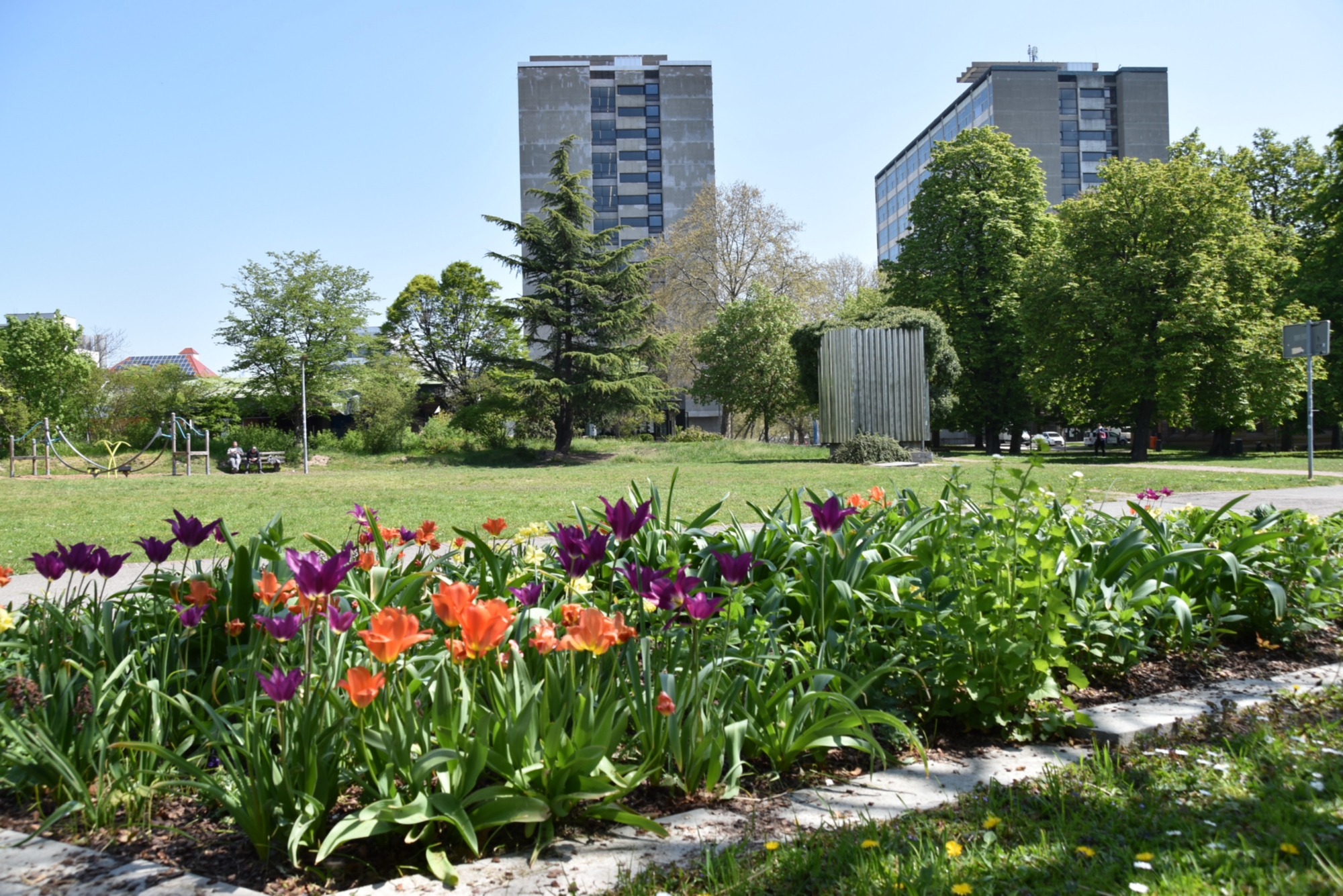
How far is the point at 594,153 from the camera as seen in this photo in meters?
60.8

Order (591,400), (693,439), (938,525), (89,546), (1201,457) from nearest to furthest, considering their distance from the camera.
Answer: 1. (89,546)
2. (938,525)
3. (1201,457)
4. (591,400)
5. (693,439)

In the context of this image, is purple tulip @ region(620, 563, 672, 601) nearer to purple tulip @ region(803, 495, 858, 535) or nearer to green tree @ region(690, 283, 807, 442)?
purple tulip @ region(803, 495, 858, 535)

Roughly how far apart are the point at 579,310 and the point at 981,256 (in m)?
15.1

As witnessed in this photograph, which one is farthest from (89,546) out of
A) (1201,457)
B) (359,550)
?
(1201,457)

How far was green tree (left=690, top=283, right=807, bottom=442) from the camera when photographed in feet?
106

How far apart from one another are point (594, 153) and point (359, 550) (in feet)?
203

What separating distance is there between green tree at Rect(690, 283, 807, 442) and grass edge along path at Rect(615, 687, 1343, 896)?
29.8m

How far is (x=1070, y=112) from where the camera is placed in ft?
203

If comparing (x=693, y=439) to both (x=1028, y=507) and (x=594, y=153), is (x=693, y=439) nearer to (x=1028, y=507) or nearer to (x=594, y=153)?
(x=1028, y=507)

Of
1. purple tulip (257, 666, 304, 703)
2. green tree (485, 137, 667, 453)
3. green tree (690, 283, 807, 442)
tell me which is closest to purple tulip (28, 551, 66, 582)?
purple tulip (257, 666, 304, 703)

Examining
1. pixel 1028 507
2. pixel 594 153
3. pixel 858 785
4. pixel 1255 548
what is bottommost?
pixel 858 785

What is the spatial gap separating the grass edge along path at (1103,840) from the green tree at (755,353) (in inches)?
1175

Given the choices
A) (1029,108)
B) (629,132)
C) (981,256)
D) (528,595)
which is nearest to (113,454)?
(528,595)

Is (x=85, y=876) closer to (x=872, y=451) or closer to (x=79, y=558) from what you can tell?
(x=79, y=558)
